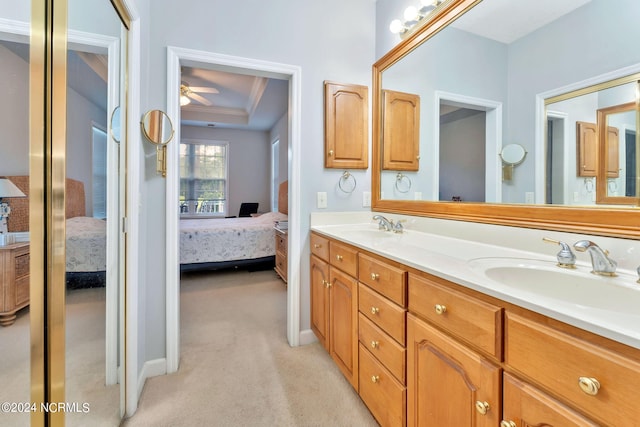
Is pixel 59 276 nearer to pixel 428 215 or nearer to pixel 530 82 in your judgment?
pixel 428 215

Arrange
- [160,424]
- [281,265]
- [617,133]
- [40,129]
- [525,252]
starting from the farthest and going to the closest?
1. [281,265]
2. [160,424]
3. [525,252]
4. [617,133]
5. [40,129]

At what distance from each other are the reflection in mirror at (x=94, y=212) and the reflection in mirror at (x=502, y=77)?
1694mm

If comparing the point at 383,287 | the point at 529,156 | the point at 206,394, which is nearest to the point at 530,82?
the point at 529,156

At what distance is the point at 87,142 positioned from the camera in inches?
38.5

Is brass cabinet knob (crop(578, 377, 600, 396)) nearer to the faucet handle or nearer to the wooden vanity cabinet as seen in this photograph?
the faucet handle

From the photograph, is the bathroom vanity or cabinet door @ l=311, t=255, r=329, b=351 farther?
cabinet door @ l=311, t=255, r=329, b=351

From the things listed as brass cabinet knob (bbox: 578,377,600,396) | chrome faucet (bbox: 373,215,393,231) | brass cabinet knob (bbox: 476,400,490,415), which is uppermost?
chrome faucet (bbox: 373,215,393,231)

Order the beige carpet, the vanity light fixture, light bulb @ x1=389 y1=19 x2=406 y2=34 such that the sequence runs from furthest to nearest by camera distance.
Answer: light bulb @ x1=389 y1=19 x2=406 y2=34
the vanity light fixture
the beige carpet

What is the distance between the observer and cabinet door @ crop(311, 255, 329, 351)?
5.97 ft

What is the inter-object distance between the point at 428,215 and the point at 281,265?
7.83 feet

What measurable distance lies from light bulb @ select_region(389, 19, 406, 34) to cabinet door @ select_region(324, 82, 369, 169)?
42 cm

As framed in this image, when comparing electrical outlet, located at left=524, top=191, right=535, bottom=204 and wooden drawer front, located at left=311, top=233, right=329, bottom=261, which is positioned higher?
electrical outlet, located at left=524, top=191, right=535, bottom=204

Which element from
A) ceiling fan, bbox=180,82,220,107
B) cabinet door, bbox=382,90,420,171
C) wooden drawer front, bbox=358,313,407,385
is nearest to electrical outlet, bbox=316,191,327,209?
cabinet door, bbox=382,90,420,171

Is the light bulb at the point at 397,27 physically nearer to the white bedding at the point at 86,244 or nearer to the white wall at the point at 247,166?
the white bedding at the point at 86,244
